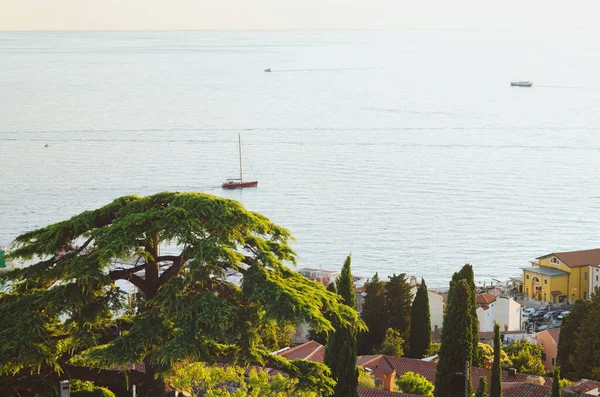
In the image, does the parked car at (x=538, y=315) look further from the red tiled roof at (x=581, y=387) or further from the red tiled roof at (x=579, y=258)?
the red tiled roof at (x=581, y=387)

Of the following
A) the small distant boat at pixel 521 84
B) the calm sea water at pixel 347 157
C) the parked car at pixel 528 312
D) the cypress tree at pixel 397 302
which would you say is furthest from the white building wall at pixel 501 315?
the small distant boat at pixel 521 84

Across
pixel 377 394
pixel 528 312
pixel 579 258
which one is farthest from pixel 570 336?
pixel 579 258

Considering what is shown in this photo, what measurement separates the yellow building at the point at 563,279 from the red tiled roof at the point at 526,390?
2108cm

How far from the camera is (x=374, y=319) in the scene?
28.0 meters

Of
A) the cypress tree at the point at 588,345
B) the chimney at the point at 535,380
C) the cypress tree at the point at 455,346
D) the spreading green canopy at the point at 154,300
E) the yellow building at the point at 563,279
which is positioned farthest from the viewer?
the yellow building at the point at 563,279

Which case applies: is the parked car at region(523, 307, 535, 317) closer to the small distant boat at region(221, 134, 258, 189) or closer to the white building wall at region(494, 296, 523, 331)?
the white building wall at region(494, 296, 523, 331)

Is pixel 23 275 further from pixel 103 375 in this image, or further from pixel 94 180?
pixel 94 180

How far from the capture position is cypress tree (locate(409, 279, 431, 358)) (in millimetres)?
24984

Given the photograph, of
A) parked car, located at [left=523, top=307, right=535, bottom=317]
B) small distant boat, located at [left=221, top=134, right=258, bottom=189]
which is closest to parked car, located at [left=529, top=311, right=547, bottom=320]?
parked car, located at [left=523, top=307, right=535, bottom=317]

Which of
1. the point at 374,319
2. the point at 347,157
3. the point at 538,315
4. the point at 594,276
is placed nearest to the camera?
the point at 374,319

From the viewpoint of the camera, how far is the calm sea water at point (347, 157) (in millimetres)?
45438

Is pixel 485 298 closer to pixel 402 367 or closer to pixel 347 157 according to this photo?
pixel 402 367

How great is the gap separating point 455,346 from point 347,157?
4919 centimetres

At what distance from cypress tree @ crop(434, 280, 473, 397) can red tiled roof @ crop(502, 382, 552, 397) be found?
133 cm
